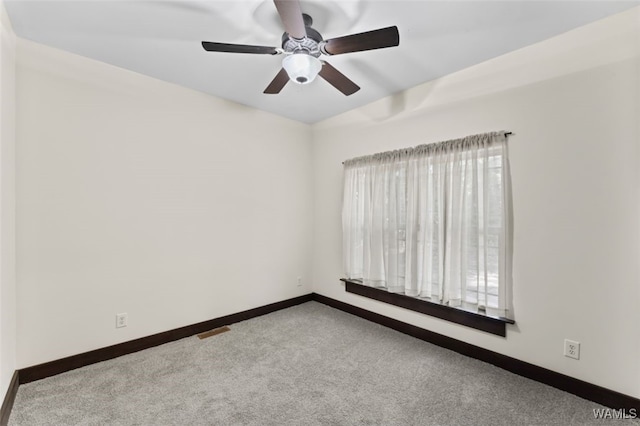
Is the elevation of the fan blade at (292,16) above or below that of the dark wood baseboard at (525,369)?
above

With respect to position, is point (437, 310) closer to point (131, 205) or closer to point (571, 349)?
point (571, 349)

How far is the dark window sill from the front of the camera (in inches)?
92.4

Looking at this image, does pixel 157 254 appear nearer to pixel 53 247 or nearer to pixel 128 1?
pixel 53 247

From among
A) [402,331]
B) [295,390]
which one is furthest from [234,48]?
[402,331]

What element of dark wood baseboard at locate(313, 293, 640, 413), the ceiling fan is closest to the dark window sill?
dark wood baseboard at locate(313, 293, 640, 413)

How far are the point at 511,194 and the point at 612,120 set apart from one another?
2.41 feet

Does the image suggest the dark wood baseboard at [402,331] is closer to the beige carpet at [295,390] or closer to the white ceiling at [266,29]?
the beige carpet at [295,390]

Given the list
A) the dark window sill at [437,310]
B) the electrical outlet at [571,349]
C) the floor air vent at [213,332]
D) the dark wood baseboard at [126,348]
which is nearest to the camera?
the electrical outlet at [571,349]

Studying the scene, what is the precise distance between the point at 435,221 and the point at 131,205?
2.84m

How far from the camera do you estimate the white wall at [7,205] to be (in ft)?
5.71

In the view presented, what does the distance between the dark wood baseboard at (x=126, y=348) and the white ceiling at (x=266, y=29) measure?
2.47 meters

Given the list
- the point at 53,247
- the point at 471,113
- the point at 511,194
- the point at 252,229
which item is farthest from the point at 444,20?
the point at 53,247

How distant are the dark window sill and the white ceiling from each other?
220 centimetres

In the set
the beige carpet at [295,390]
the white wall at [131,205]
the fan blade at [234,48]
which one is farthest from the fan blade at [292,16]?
the beige carpet at [295,390]
